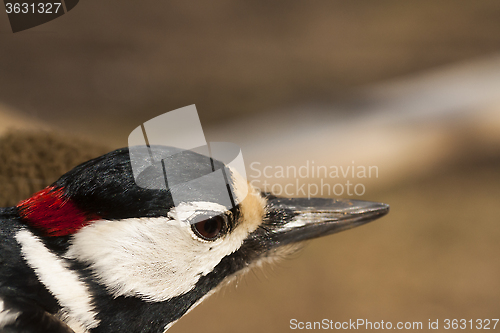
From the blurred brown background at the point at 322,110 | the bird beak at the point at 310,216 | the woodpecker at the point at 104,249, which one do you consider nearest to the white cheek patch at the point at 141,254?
the woodpecker at the point at 104,249

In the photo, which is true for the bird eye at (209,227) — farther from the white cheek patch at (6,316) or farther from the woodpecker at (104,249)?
the white cheek patch at (6,316)

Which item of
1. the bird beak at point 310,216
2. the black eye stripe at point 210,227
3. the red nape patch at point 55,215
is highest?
the red nape patch at point 55,215

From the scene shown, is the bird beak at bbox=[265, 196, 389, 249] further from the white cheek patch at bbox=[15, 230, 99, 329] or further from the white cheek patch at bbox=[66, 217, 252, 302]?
the white cheek patch at bbox=[15, 230, 99, 329]

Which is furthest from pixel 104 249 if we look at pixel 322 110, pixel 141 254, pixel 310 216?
pixel 322 110

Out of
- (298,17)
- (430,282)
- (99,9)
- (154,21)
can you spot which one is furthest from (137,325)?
(298,17)

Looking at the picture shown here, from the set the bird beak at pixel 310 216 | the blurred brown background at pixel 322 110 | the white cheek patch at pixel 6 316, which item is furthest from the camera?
the blurred brown background at pixel 322 110

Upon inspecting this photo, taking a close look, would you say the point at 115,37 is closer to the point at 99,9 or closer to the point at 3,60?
Answer: the point at 99,9

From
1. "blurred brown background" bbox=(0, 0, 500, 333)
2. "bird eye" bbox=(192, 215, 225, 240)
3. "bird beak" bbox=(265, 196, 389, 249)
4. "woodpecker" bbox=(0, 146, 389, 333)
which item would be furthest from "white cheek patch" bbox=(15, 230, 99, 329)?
"blurred brown background" bbox=(0, 0, 500, 333)
